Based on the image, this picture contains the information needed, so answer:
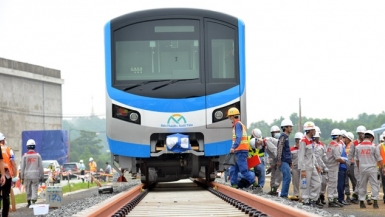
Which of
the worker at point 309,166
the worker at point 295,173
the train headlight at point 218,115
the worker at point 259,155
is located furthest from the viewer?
the worker at point 259,155

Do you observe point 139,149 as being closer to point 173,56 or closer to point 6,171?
point 173,56

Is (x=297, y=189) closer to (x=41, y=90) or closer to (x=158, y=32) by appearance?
(x=158, y=32)

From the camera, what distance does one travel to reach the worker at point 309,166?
47.3ft

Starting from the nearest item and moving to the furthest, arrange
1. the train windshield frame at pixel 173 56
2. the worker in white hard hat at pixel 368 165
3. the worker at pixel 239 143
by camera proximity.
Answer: the worker at pixel 239 143 < the worker in white hard hat at pixel 368 165 < the train windshield frame at pixel 173 56

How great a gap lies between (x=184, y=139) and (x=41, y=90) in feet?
205

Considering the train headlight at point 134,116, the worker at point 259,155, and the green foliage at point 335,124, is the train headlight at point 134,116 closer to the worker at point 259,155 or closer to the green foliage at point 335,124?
the worker at point 259,155

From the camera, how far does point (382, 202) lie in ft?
55.9

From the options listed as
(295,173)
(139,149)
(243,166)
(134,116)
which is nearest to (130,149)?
(139,149)

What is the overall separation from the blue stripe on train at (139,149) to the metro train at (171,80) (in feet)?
0.07

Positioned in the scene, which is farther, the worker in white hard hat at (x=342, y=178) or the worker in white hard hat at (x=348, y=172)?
the worker in white hard hat at (x=348, y=172)

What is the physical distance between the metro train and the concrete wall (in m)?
52.4

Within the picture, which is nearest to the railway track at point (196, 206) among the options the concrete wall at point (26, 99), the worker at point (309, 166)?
the worker at point (309, 166)

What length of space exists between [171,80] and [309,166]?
3315mm

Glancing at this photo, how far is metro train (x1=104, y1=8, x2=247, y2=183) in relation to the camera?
15547mm
